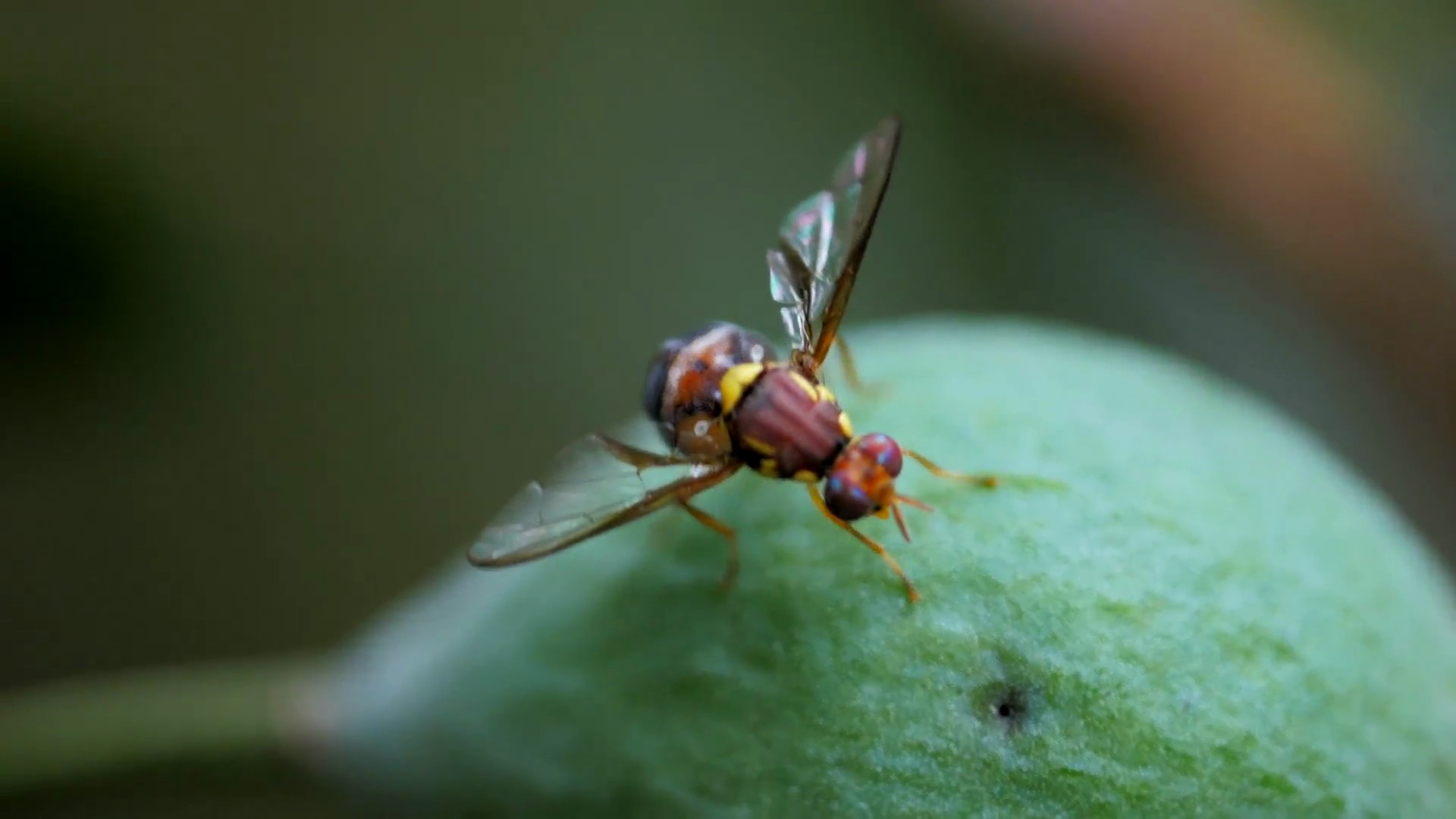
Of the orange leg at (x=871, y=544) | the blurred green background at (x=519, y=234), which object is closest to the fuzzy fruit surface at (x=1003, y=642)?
the orange leg at (x=871, y=544)

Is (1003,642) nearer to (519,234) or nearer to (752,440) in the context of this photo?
(752,440)

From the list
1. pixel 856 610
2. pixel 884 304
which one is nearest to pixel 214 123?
pixel 884 304

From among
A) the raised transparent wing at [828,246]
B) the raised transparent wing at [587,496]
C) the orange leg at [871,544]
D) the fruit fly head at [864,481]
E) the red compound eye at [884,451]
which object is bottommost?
the raised transparent wing at [587,496]

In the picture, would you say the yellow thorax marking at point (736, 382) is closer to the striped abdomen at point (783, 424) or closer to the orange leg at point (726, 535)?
the striped abdomen at point (783, 424)

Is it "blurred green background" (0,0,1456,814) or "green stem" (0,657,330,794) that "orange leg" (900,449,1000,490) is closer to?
"green stem" (0,657,330,794)

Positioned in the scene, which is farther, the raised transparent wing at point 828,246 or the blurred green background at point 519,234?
the blurred green background at point 519,234

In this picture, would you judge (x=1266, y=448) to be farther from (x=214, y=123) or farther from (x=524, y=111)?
(x=214, y=123)

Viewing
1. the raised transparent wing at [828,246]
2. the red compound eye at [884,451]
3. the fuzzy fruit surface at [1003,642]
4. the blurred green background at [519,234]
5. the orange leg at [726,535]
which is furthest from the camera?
the blurred green background at [519,234]
